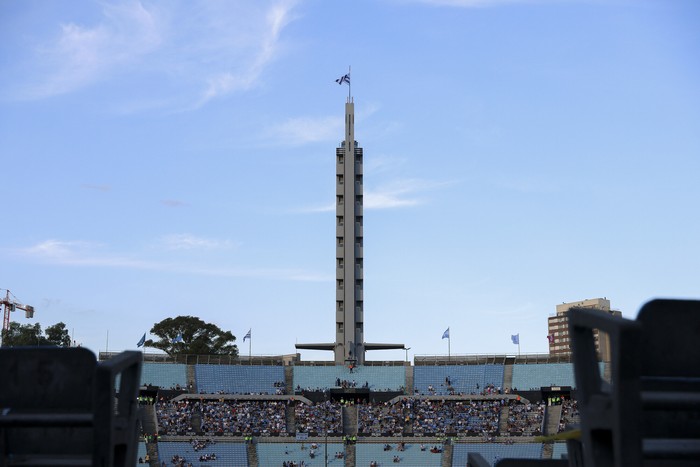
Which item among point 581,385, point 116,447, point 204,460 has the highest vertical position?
point 581,385

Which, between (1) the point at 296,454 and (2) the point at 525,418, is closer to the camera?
(1) the point at 296,454

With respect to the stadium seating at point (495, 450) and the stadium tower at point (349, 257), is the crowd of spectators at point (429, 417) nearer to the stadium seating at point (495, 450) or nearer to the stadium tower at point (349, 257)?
the stadium seating at point (495, 450)

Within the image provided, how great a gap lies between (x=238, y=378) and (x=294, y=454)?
1680cm

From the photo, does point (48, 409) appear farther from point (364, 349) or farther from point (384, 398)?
point (364, 349)

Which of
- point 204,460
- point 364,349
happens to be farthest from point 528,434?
point 204,460

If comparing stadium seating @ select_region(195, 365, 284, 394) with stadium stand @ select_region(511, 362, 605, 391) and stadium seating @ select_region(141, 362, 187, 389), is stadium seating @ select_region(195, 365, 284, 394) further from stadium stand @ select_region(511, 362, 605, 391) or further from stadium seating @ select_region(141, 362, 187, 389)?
stadium stand @ select_region(511, 362, 605, 391)

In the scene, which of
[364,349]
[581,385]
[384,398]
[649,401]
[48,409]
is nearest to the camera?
[649,401]

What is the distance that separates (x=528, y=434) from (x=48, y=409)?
253 ft

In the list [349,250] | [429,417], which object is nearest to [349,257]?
Result: [349,250]

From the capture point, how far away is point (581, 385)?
14.0 meters

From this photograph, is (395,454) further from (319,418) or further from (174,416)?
(174,416)

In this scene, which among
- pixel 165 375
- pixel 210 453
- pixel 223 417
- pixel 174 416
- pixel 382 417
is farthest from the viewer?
pixel 165 375

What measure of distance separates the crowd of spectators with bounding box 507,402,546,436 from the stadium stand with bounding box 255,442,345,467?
1775cm

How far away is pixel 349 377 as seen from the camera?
327 feet
